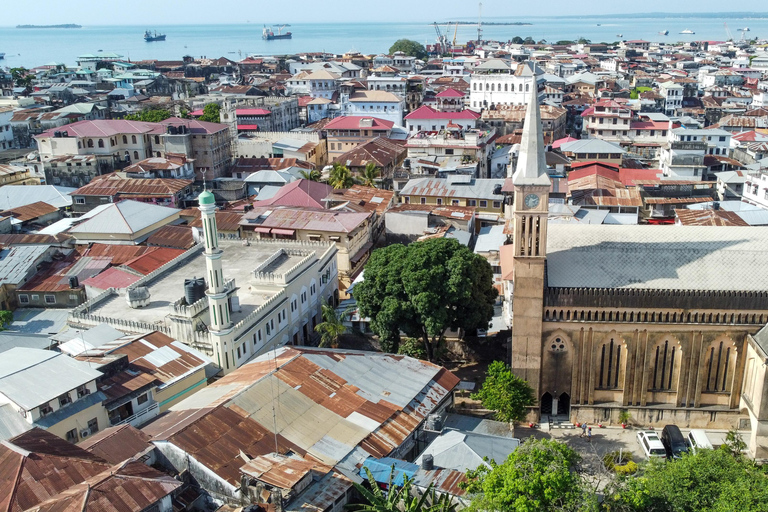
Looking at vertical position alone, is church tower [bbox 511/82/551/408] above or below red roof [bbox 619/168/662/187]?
above

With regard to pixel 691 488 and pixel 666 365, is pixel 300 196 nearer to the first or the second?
pixel 666 365

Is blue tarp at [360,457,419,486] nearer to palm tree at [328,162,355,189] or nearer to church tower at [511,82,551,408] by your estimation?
church tower at [511,82,551,408]

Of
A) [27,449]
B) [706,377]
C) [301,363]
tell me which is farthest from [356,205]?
[27,449]

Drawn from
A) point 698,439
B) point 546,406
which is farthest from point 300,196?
point 698,439

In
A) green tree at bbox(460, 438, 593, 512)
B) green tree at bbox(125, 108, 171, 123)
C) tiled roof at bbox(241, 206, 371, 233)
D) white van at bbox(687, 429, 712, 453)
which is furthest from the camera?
green tree at bbox(125, 108, 171, 123)

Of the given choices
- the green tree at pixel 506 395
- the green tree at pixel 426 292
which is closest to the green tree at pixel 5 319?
the green tree at pixel 426 292

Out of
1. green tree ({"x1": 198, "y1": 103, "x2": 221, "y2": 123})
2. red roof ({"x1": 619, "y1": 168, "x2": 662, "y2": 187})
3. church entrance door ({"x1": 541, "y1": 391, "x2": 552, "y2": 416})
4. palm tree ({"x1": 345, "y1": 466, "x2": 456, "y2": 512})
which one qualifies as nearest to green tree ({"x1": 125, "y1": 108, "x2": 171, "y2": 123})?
green tree ({"x1": 198, "y1": 103, "x2": 221, "y2": 123})
